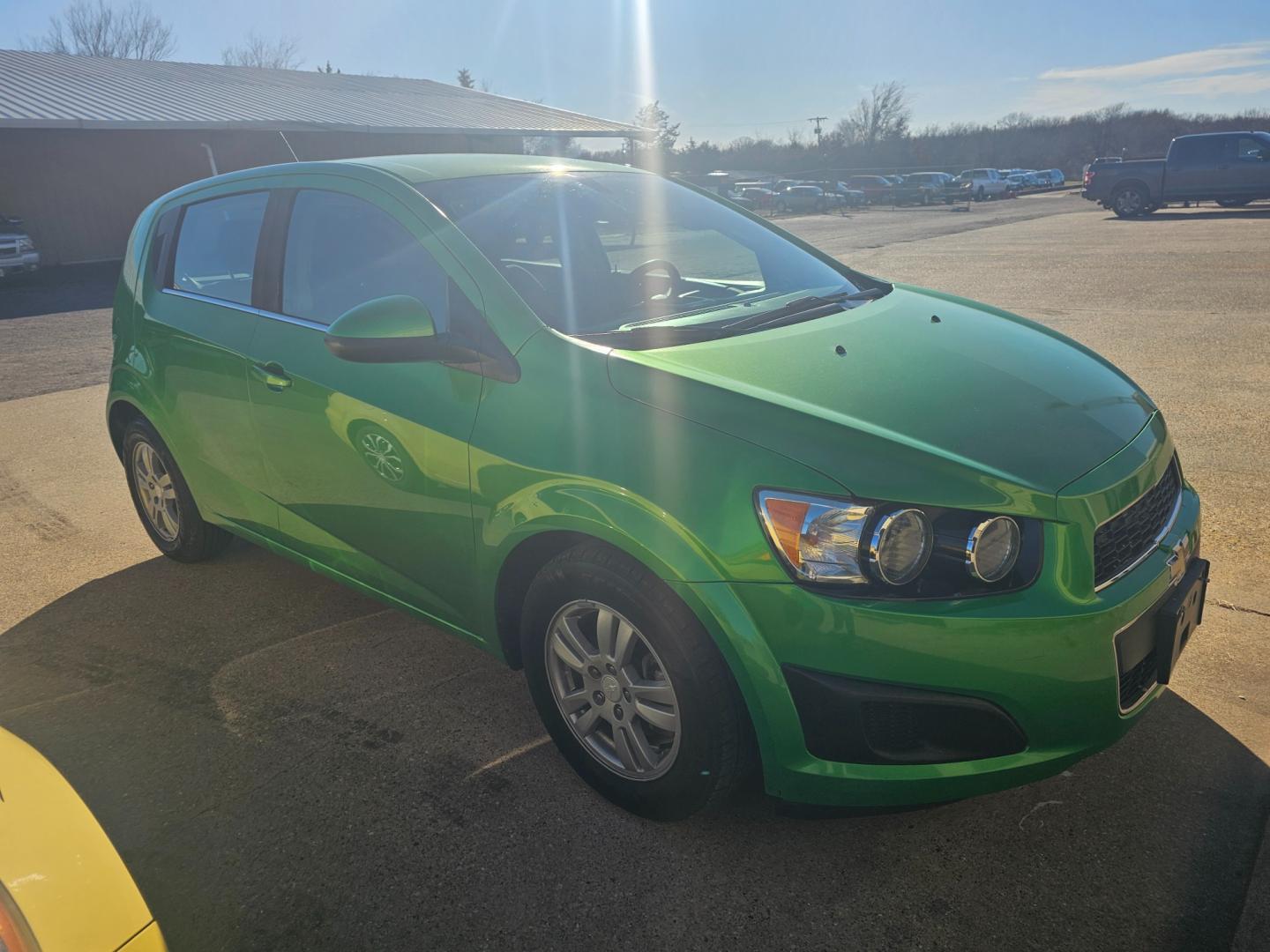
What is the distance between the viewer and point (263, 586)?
414 centimetres

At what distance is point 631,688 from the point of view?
2408mm

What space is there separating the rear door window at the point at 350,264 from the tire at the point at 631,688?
2.91 ft

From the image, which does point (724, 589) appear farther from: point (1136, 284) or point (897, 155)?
point (897, 155)

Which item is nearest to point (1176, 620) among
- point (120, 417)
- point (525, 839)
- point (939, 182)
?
point (525, 839)

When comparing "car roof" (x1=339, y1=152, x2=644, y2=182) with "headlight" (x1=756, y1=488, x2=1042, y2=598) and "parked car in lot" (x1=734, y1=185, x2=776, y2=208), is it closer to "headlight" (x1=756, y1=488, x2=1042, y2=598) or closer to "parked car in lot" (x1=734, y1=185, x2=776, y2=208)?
"headlight" (x1=756, y1=488, x2=1042, y2=598)

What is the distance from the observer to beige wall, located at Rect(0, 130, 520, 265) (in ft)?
80.4

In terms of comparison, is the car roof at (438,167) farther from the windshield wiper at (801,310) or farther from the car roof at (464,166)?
the windshield wiper at (801,310)

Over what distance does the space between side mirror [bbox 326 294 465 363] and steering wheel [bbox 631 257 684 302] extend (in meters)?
0.84

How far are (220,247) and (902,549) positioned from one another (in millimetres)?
2958

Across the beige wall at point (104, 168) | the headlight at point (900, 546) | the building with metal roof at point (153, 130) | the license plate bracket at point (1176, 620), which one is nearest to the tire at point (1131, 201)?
the building with metal roof at point (153, 130)

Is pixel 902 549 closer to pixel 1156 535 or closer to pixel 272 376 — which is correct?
pixel 1156 535

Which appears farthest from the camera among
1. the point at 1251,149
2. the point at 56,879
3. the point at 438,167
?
the point at 1251,149

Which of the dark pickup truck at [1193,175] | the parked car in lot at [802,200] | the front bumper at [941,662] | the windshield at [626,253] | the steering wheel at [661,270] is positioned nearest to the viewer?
the front bumper at [941,662]

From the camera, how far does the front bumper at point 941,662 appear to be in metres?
2.03
